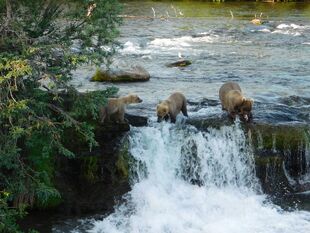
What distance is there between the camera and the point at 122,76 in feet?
71.9

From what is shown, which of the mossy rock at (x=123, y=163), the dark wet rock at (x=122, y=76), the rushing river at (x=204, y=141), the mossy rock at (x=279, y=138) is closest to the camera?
the rushing river at (x=204, y=141)

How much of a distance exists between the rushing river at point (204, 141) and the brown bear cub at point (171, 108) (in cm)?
30

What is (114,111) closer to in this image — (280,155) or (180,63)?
(280,155)

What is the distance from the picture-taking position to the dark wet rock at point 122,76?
2177 centimetres

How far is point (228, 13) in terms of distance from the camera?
147 ft

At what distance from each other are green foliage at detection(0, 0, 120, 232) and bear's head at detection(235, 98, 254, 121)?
5428 mm

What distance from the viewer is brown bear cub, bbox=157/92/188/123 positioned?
51.4 feet

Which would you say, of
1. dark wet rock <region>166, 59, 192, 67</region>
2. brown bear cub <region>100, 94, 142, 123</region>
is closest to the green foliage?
brown bear cub <region>100, 94, 142, 123</region>

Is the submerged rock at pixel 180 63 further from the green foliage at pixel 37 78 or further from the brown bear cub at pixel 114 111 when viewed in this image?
the green foliage at pixel 37 78

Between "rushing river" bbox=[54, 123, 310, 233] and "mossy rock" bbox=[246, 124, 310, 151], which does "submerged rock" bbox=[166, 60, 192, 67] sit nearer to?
"rushing river" bbox=[54, 123, 310, 233]

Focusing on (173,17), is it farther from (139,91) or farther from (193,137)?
(193,137)

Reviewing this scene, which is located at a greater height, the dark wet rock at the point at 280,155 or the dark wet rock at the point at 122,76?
the dark wet rock at the point at 122,76

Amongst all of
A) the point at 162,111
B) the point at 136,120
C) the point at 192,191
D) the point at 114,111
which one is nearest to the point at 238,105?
the point at 162,111

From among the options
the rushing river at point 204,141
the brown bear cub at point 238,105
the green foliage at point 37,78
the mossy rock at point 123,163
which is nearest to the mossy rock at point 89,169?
the mossy rock at point 123,163
